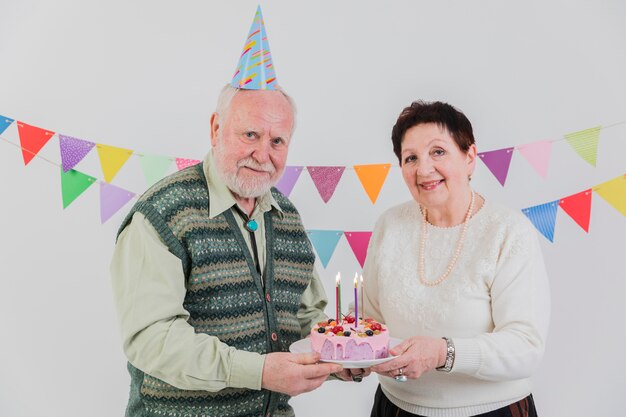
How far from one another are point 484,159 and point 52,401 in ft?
8.17

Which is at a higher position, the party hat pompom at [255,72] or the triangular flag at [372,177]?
the party hat pompom at [255,72]

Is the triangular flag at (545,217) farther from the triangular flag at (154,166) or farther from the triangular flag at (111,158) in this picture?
the triangular flag at (111,158)

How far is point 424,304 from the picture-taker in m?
2.03

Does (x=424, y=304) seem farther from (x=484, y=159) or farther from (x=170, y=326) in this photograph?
(x=484, y=159)

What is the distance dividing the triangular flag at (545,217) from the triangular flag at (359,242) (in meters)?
0.73

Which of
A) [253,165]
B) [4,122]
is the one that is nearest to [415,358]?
[253,165]

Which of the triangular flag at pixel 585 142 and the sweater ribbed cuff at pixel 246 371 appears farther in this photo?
the triangular flag at pixel 585 142

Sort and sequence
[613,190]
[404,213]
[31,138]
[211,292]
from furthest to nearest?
[31,138]
[613,190]
[404,213]
[211,292]

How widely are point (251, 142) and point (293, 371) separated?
685 millimetres

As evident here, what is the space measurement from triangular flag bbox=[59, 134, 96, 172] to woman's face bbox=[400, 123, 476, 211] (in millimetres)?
1763

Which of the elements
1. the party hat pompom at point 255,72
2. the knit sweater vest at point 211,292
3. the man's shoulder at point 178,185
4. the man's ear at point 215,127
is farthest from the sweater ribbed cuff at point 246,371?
the party hat pompom at point 255,72

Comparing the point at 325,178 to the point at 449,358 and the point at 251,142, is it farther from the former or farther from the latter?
the point at 449,358

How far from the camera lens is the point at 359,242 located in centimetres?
330

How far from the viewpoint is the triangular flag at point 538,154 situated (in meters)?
3.12
